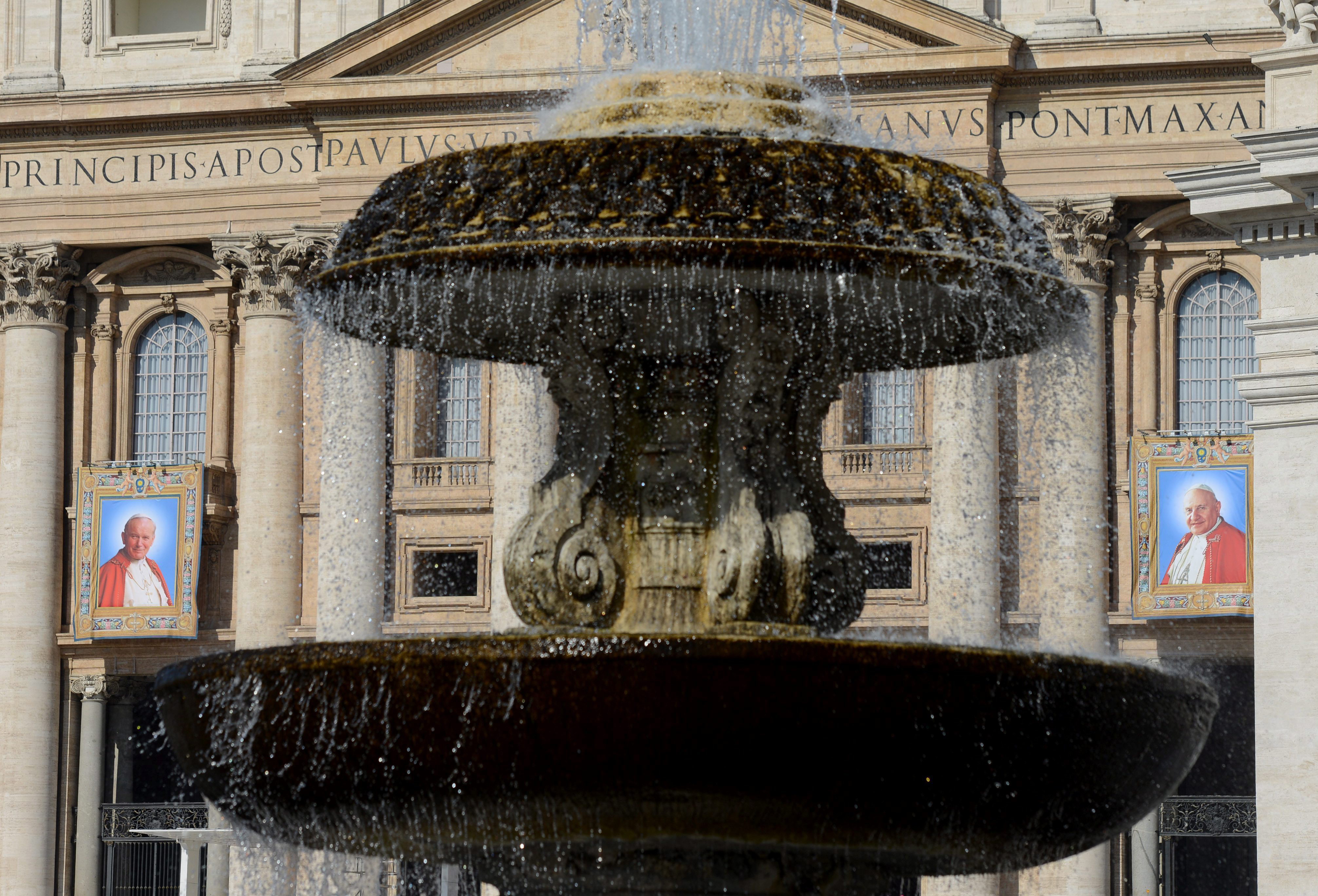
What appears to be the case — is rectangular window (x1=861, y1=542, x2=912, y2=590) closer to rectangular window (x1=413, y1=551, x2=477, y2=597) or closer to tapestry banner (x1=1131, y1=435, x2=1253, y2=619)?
tapestry banner (x1=1131, y1=435, x2=1253, y2=619)

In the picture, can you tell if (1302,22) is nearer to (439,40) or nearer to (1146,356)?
(1146,356)

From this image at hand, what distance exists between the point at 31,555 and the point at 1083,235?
15778 mm

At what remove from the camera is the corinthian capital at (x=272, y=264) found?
121ft

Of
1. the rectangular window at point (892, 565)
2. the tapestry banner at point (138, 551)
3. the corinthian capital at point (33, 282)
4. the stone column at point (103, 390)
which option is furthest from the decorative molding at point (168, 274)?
the rectangular window at point (892, 565)

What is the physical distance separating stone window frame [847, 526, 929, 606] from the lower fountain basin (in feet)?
86.9

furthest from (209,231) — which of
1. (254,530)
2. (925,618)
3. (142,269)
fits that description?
(925,618)

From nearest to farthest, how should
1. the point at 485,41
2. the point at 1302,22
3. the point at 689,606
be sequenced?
the point at 689,606
the point at 1302,22
the point at 485,41

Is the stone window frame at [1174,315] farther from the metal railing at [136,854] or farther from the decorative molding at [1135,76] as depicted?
the metal railing at [136,854]

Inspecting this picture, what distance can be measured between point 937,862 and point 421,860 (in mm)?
1764

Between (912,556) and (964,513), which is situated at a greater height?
(964,513)

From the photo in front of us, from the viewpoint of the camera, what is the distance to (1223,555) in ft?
107

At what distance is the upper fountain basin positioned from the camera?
8555 millimetres

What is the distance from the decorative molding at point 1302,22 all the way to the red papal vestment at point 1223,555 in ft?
41.6

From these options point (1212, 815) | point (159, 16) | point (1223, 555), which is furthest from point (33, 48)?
point (1212, 815)
